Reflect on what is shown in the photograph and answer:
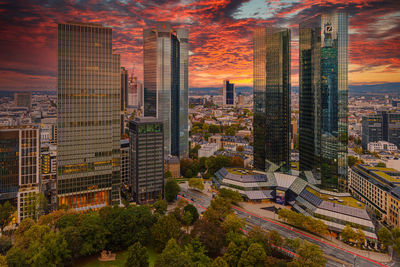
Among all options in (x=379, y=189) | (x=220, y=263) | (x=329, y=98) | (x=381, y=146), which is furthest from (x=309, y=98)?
(x=381, y=146)

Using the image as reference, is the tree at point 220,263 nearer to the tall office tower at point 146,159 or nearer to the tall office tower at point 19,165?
the tall office tower at point 146,159

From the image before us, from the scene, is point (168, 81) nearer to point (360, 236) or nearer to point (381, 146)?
point (360, 236)

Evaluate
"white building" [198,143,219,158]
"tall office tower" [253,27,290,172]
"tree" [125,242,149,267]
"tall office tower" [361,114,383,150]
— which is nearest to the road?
"tall office tower" [253,27,290,172]

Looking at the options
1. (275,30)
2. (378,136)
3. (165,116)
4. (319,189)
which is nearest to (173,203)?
(319,189)

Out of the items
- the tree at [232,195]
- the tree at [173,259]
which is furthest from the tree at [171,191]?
the tree at [173,259]

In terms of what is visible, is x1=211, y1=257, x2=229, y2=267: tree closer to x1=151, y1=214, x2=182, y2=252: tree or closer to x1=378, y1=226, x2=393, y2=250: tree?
x1=151, y1=214, x2=182, y2=252: tree

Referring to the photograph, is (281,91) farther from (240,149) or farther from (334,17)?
(240,149)
